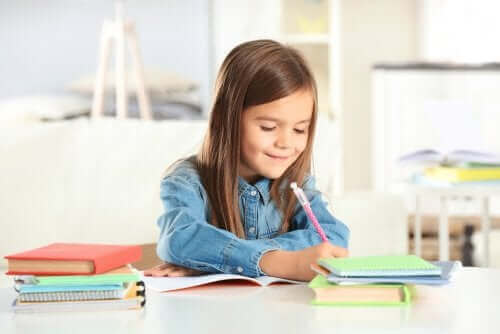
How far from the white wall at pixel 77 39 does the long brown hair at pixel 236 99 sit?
11.0 ft

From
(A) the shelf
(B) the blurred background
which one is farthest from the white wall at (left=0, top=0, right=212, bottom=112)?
(A) the shelf

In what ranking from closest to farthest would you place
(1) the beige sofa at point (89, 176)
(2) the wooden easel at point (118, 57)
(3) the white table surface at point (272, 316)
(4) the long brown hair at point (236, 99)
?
(3) the white table surface at point (272, 316), (4) the long brown hair at point (236, 99), (1) the beige sofa at point (89, 176), (2) the wooden easel at point (118, 57)

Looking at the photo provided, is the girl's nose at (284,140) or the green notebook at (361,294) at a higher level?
the girl's nose at (284,140)

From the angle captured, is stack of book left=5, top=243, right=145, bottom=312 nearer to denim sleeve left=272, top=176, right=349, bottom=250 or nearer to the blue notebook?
the blue notebook

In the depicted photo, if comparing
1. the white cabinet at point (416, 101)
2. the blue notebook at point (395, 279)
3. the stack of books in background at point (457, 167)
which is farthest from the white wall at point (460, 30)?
the blue notebook at point (395, 279)

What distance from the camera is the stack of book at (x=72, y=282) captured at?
1.12 meters

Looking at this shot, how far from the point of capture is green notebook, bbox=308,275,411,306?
1115mm

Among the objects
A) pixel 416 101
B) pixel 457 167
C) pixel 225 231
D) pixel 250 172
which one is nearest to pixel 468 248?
pixel 457 167

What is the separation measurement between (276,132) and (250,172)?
116 millimetres

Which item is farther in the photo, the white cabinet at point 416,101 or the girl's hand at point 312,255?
the white cabinet at point 416,101

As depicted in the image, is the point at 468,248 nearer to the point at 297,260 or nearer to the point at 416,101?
the point at 416,101

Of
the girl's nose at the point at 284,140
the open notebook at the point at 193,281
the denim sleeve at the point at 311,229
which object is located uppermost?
the girl's nose at the point at 284,140

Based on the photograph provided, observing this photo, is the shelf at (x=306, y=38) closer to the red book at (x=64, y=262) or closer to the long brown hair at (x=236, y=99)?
the long brown hair at (x=236, y=99)

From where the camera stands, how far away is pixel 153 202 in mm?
2166
